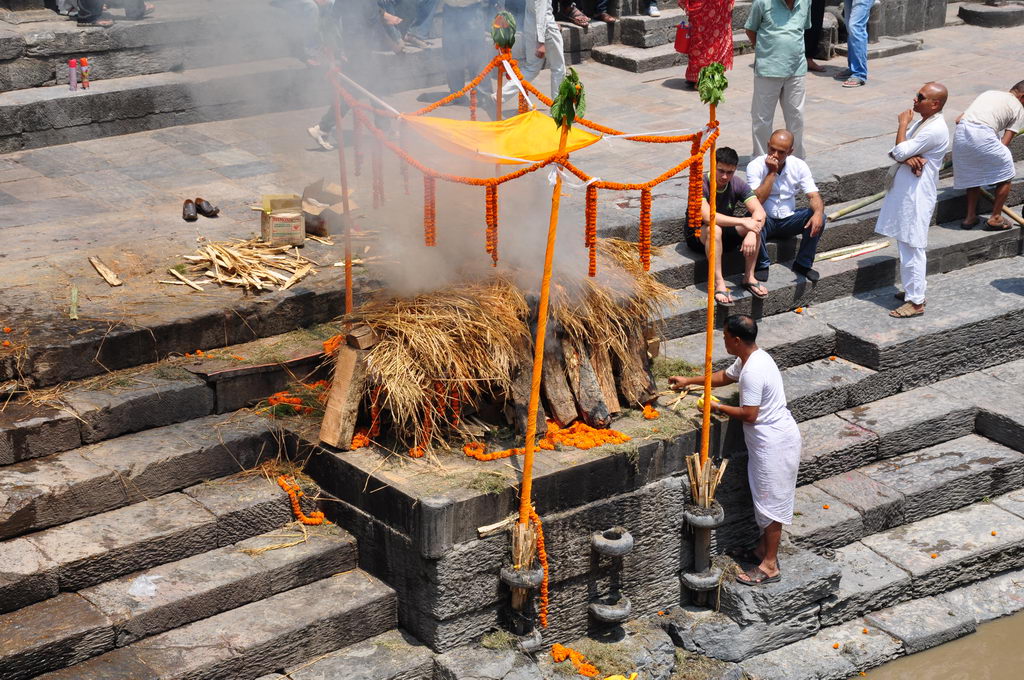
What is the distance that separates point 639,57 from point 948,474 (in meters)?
6.89

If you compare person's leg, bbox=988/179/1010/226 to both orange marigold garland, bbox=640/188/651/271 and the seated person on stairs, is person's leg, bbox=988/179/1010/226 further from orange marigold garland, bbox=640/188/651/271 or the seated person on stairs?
orange marigold garland, bbox=640/188/651/271

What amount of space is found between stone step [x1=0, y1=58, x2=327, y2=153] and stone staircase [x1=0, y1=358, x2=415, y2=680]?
14.5ft

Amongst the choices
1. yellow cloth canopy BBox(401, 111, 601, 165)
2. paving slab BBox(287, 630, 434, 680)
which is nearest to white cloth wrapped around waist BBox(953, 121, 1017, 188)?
yellow cloth canopy BBox(401, 111, 601, 165)

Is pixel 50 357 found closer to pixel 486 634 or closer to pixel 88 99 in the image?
pixel 486 634

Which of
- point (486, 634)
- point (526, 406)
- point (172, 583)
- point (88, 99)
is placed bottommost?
point (486, 634)

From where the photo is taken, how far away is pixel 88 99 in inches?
410

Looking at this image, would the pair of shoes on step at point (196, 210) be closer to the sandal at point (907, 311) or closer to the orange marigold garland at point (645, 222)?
the orange marigold garland at point (645, 222)

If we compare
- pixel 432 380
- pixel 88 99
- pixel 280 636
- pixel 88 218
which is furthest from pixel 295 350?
pixel 88 99

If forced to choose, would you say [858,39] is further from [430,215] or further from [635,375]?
[430,215]

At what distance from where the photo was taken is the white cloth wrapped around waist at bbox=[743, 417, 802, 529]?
22.2ft

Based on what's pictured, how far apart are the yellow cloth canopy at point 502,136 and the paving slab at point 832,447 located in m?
2.39

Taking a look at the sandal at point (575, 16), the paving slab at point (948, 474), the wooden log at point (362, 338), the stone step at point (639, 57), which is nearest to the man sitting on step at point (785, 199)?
the paving slab at point (948, 474)

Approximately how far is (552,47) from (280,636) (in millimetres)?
7143

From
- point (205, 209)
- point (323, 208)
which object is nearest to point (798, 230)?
point (323, 208)
